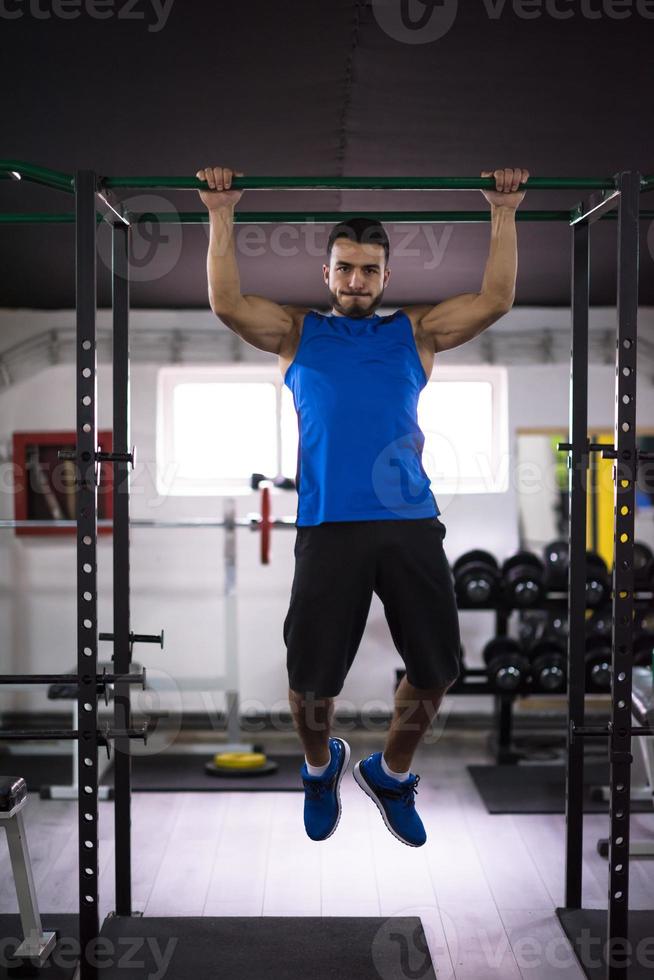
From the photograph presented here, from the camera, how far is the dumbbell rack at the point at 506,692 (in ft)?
16.7

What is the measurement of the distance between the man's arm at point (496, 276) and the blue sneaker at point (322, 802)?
125 cm

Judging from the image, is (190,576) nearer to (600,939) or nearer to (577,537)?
(577,537)

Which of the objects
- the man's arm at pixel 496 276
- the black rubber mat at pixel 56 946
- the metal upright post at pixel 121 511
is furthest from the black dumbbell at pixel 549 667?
the man's arm at pixel 496 276

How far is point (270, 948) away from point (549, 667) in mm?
2614

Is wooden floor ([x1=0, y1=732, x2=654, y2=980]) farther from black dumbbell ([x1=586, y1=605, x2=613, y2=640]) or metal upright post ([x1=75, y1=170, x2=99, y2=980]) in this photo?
metal upright post ([x1=75, y1=170, x2=99, y2=980])

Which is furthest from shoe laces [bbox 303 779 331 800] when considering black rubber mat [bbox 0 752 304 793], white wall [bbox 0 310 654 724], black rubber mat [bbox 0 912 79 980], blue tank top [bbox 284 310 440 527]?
white wall [bbox 0 310 654 724]

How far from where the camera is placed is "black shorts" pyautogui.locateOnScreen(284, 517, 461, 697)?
244cm

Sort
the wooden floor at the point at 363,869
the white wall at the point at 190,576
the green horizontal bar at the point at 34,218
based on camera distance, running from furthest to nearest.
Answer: the white wall at the point at 190,576 < the wooden floor at the point at 363,869 < the green horizontal bar at the point at 34,218

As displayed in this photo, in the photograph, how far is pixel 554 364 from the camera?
5746 mm

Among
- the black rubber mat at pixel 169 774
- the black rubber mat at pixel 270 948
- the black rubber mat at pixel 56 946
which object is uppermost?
the black rubber mat at pixel 270 948

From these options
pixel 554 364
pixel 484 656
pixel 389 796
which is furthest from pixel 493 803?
pixel 554 364

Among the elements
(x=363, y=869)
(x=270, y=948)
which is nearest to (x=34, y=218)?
(x=270, y=948)

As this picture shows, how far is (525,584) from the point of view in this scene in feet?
16.7

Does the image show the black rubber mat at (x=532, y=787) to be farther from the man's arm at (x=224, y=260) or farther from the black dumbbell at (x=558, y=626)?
the man's arm at (x=224, y=260)
